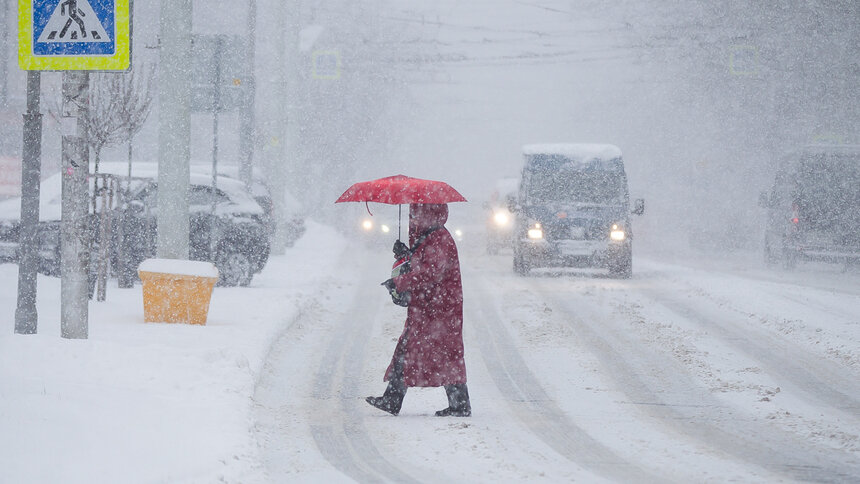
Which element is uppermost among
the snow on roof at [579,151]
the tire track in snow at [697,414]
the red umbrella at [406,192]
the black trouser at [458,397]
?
the snow on roof at [579,151]

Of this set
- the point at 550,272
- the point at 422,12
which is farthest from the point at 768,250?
the point at 422,12

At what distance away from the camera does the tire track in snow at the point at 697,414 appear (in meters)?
6.23

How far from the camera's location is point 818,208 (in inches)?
909

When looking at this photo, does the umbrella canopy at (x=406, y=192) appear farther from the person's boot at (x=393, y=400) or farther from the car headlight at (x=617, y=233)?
the car headlight at (x=617, y=233)

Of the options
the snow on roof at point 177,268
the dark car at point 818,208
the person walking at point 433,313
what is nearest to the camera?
the person walking at point 433,313

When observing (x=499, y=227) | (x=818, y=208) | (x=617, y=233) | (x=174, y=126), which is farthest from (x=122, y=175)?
(x=818, y=208)

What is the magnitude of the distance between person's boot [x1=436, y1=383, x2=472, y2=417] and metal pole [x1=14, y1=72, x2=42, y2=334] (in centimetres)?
399

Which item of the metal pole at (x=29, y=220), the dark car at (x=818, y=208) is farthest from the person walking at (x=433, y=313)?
the dark car at (x=818, y=208)

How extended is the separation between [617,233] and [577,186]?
1.35 m

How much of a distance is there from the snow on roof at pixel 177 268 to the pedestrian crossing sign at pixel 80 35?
2.96 m

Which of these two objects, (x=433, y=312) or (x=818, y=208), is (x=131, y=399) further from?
(x=818, y=208)

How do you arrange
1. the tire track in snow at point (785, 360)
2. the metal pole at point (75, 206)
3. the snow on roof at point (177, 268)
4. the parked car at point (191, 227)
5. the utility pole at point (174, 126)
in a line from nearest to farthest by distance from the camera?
the tire track in snow at point (785, 360) < the metal pole at point (75, 206) < the snow on roof at point (177, 268) < the utility pole at point (174, 126) < the parked car at point (191, 227)

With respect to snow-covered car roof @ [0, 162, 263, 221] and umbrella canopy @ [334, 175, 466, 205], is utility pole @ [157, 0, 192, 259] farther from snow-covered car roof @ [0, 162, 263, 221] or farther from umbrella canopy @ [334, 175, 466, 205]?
umbrella canopy @ [334, 175, 466, 205]

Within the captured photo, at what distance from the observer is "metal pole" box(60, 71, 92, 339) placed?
8.70 m
